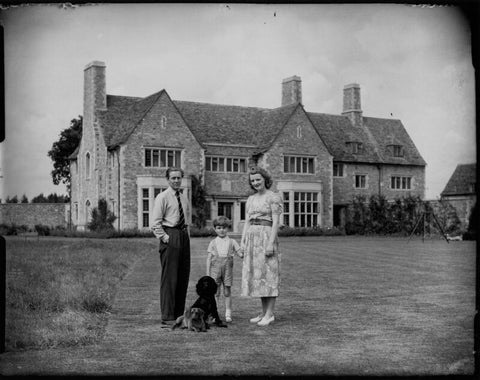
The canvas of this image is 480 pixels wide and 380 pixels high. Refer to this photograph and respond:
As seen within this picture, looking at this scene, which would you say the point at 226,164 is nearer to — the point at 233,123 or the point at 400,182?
the point at 233,123

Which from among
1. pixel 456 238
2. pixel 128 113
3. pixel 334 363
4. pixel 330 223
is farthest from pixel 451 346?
pixel 330 223

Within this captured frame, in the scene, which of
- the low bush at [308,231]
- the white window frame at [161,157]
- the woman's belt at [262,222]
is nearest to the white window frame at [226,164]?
the white window frame at [161,157]

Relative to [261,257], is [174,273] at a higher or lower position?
lower

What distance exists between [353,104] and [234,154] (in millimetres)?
12086

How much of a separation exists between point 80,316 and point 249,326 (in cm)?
217

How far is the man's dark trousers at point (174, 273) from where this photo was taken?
8.07 metres

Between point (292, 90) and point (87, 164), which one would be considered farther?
point (292, 90)

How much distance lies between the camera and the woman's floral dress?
8.04 meters

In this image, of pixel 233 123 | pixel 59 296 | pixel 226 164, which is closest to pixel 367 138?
pixel 233 123

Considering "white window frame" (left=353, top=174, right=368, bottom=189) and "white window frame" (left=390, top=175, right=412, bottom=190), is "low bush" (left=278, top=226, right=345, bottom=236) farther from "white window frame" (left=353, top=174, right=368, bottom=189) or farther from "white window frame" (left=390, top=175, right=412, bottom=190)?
"white window frame" (left=390, top=175, right=412, bottom=190)

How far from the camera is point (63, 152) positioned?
45156mm

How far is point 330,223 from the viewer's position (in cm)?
3850

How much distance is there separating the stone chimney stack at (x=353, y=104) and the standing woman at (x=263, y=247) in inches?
1440

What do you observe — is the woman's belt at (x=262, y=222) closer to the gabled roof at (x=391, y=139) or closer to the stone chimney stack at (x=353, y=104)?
the gabled roof at (x=391, y=139)
